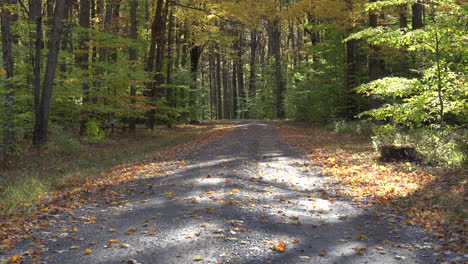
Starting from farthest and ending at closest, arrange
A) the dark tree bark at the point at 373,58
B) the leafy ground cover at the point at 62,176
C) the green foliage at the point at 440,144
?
1. the dark tree bark at the point at 373,58
2. the green foliage at the point at 440,144
3. the leafy ground cover at the point at 62,176

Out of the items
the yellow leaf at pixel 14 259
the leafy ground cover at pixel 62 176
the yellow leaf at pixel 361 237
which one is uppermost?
the leafy ground cover at pixel 62 176

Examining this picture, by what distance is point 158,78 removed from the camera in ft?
75.0

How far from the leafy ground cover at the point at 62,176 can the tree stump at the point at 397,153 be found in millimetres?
7150

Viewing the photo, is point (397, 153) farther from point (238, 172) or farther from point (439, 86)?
point (238, 172)

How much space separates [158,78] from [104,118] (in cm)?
427

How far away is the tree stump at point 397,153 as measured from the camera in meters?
11.0

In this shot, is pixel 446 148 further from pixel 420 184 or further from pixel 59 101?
pixel 59 101

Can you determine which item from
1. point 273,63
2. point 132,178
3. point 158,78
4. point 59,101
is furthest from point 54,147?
point 273,63

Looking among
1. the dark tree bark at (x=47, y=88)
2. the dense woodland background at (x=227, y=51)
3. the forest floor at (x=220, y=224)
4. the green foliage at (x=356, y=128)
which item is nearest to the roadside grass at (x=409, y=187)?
the forest floor at (x=220, y=224)

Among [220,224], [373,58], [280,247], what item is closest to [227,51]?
[373,58]

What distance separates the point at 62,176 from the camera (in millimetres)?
10516

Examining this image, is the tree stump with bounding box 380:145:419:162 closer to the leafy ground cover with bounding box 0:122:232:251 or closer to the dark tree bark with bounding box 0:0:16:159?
the leafy ground cover with bounding box 0:122:232:251

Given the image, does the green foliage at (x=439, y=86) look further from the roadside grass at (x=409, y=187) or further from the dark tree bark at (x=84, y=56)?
the dark tree bark at (x=84, y=56)

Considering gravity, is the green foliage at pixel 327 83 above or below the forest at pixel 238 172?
above
